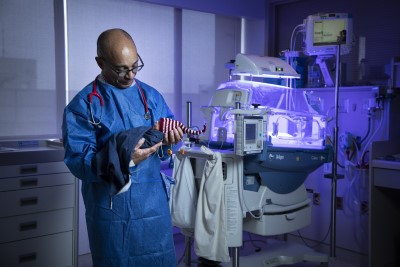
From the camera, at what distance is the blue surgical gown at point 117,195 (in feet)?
5.17

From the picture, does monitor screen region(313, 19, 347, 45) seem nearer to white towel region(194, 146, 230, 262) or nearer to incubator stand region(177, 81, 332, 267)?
incubator stand region(177, 81, 332, 267)

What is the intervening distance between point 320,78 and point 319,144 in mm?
875

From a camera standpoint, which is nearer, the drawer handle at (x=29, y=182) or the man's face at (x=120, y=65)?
the man's face at (x=120, y=65)

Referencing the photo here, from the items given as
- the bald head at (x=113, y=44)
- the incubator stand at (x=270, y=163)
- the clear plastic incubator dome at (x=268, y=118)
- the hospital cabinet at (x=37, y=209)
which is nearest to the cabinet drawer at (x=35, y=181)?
the hospital cabinet at (x=37, y=209)

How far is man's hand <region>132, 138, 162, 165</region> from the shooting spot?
153cm

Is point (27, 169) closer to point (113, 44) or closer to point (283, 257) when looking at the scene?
point (113, 44)

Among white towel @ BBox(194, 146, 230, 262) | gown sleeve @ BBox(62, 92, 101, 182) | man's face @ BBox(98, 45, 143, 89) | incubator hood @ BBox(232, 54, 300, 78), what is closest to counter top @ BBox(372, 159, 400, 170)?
incubator hood @ BBox(232, 54, 300, 78)

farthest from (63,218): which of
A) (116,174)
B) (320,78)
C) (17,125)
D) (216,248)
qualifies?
(320,78)

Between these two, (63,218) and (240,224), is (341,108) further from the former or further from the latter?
(63,218)

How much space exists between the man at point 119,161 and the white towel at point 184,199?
39.0 inches

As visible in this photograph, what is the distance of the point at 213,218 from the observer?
8.45 feet

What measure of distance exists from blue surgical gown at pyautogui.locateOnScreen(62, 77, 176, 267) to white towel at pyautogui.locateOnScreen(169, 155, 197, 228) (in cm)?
100

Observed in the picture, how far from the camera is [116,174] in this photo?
57.4 inches

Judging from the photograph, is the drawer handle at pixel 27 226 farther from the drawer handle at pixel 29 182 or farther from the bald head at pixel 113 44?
the bald head at pixel 113 44
